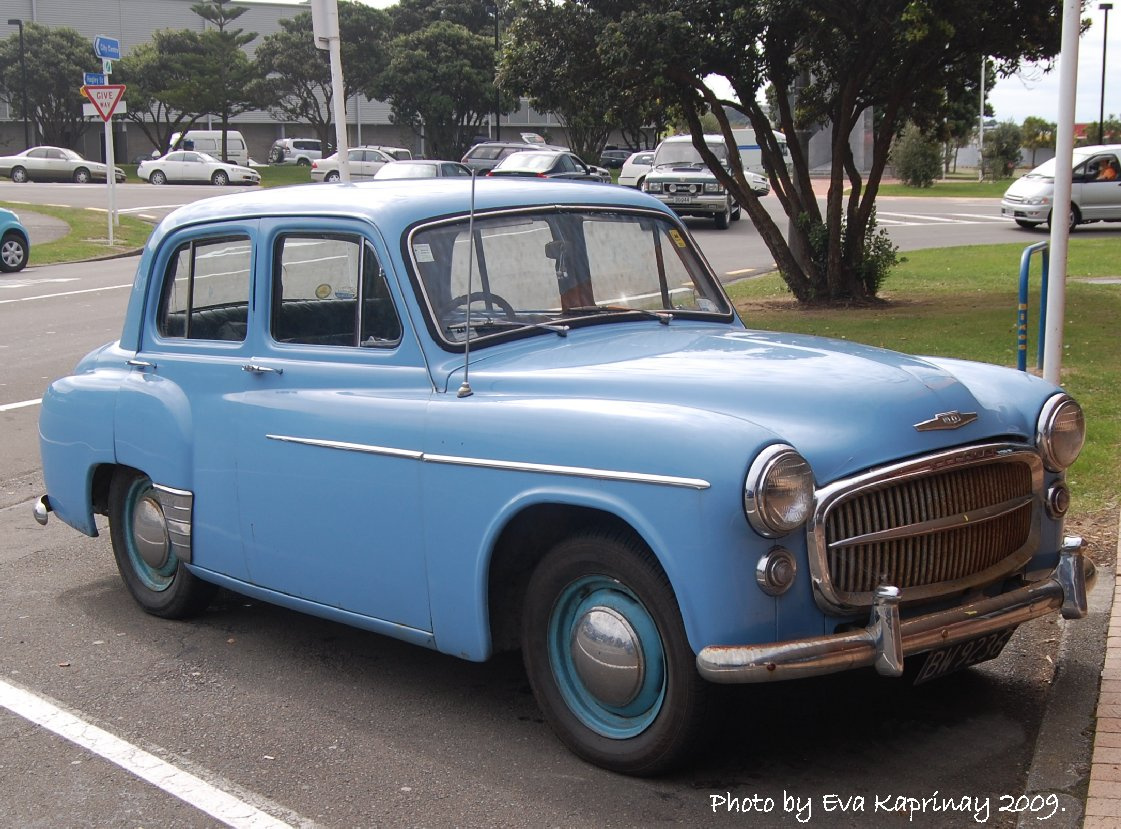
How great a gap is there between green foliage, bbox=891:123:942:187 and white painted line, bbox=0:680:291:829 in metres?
47.3

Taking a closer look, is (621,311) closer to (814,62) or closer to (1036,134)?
(814,62)

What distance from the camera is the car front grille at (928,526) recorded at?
3752mm

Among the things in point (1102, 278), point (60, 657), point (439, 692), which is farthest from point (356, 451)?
point (1102, 278)

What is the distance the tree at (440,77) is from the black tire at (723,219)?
3415 centimetres

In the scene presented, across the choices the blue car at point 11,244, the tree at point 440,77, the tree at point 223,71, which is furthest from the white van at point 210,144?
the blue car at point 11,244

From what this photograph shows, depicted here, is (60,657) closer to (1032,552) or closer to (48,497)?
(48,497)

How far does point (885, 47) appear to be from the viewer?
1391 centimetres

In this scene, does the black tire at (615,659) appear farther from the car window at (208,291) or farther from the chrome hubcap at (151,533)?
the chrome hubcap at (151,533)

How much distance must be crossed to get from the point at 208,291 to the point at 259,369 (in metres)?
0.69

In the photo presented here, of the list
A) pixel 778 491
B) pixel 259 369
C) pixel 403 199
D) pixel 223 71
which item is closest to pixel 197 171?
pixel 223 71

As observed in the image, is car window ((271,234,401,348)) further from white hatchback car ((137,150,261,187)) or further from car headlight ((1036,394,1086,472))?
white hatchback car ((137,150,261,187))

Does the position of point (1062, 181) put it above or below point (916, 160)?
below

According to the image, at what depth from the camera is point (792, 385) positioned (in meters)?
4.09

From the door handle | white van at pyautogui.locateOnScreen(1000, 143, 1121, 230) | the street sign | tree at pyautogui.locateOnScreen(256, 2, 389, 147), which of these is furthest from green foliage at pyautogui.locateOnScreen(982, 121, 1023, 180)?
the door handle
